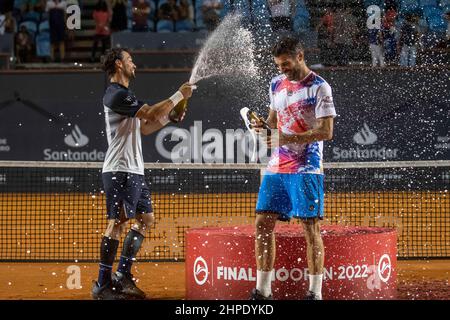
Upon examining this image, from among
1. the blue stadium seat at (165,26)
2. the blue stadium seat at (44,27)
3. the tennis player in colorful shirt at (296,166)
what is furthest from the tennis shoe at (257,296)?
the blue stadium seat at (44,27)

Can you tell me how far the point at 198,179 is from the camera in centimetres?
1488

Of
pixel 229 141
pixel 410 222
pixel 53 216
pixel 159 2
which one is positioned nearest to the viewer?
pixel 410 222

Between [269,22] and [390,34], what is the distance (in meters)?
2.05

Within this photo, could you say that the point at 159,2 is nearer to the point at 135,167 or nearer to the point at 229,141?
the point at 229,141

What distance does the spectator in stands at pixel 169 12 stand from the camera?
1778 centimetres

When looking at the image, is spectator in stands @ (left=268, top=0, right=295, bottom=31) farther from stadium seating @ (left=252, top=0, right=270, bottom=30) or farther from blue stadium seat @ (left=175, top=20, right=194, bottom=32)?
blue stadium seat @ (left=175, top=20, right=194, bottom=32)

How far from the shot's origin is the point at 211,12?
56.8 feet

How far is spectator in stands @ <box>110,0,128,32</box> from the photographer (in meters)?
17.3

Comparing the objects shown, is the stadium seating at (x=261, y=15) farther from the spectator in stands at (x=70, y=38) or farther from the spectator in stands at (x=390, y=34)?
the spectator in stands at (x=70, y=38)

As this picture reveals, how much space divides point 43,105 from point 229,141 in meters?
3.43

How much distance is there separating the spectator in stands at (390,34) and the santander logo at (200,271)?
28.5 ft

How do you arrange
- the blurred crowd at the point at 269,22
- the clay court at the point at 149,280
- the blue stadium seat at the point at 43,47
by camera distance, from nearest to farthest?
1. the clay court at the point at 149,280
2. the blurred crowd at the point at 269,22
3. the blue stadium seat at the point at 43,47
